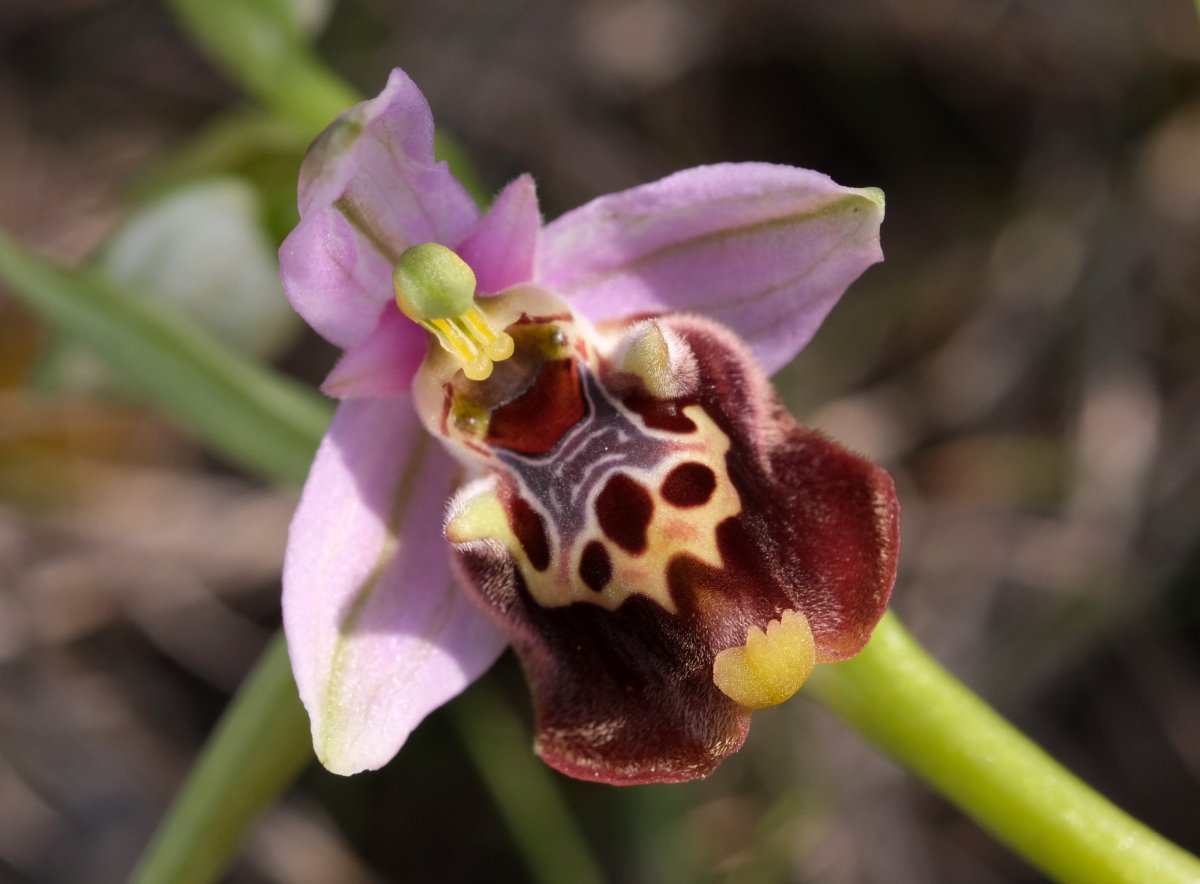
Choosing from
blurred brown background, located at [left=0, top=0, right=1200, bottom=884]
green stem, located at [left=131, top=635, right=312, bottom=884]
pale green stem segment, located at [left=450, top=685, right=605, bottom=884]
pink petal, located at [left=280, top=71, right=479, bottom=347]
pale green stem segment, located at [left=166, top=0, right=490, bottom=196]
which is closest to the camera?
pink petal, located at [left=280, top=71, right=479, bottom=347]

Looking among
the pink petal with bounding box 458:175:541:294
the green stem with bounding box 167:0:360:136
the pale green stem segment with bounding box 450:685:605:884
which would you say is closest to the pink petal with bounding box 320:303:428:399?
the pink petal with bounding box 458:175:541:294

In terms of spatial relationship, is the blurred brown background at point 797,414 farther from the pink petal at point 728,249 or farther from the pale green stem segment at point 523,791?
the pink petal at point 728,249

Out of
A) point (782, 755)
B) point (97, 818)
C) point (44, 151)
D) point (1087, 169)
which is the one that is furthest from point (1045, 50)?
point (97, 818)

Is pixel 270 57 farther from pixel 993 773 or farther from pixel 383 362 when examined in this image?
pixel 993 773

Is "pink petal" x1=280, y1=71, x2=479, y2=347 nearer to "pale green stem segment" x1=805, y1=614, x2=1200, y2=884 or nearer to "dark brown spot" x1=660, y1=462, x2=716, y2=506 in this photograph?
"dark brown spot" x1=660, y1=462, x2=716, y2=506

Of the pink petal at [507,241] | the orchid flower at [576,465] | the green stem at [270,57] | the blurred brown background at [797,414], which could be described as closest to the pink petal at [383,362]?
the orchid flower at [576,465]
